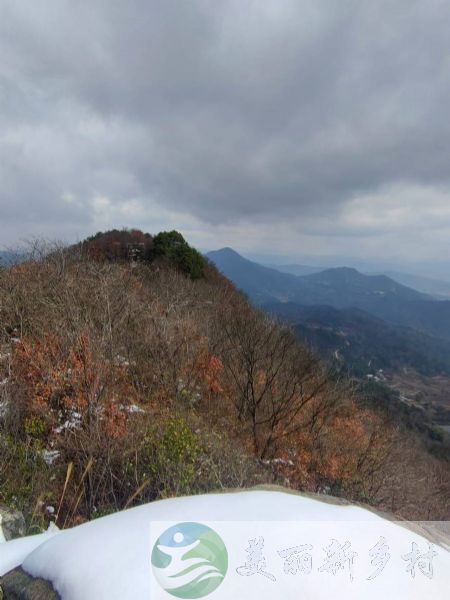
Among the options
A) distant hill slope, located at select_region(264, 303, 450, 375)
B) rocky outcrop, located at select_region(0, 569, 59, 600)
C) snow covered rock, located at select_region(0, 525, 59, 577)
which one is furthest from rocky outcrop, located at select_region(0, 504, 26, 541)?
distant hill slope, located at select_region(264, 303, 450, 375)

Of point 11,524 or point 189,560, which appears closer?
point 189,560

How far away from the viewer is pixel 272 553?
243 centimetres

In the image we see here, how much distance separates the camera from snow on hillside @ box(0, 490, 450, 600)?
7.41ft

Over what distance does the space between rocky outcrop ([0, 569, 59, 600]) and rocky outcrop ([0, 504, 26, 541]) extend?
1093 millimetres

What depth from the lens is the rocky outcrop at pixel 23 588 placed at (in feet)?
7.68

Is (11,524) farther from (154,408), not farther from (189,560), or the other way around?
(154,408)

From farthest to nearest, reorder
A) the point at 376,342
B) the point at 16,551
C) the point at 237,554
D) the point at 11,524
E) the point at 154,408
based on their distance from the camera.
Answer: the point at 376,342, the point at 154,408, the point at 11,524, the point at 16,551, the point at 237,554

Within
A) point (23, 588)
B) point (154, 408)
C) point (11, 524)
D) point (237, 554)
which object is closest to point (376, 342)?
point (154, 408)

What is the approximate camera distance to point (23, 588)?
243cm

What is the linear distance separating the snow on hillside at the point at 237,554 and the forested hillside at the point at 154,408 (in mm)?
1721

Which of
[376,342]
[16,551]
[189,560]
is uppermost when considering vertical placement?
[189,560]

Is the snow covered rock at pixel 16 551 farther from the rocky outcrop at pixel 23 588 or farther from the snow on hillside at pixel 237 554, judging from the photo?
the rocky outcrop at pixel 23 588

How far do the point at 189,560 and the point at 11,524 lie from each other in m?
2.17

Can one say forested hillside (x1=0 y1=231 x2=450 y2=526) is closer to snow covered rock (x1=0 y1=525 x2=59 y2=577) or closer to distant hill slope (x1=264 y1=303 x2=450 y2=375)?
snow covered rock (x1=0 y1=525 x2=59 y2=577)
